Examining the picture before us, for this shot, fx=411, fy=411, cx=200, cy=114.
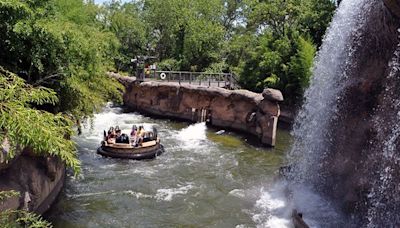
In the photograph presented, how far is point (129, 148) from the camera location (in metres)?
17.0

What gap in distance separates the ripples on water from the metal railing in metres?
10.6

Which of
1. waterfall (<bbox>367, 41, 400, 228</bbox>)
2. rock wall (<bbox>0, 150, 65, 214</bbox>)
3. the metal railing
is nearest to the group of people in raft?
rock wall (<bbox>0, 150, 65, 214</bbox>)

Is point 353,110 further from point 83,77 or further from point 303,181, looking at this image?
point 83,77

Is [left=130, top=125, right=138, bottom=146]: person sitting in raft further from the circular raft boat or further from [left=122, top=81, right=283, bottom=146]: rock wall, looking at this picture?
[left=122, top=81, right=283, bottom=146]: rock wall

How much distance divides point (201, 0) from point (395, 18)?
36163 millimetres

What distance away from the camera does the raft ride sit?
16938 millimetres

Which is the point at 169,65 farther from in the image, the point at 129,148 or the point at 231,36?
the point at 129,148

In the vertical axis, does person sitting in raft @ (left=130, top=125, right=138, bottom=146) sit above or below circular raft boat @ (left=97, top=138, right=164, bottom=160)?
above

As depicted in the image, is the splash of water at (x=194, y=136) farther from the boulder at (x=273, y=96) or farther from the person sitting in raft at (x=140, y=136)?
the boulder at (x=273, y=96)

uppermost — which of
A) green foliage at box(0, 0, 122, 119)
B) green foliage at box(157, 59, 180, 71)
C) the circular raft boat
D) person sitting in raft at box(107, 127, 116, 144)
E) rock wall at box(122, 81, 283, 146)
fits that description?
green foliage at box(157, 59, 180, 71)

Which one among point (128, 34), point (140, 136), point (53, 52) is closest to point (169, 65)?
point (128, 34)

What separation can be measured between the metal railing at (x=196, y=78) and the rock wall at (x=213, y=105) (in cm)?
156

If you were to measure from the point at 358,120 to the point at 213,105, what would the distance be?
14048mm

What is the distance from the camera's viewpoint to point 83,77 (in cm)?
1354
